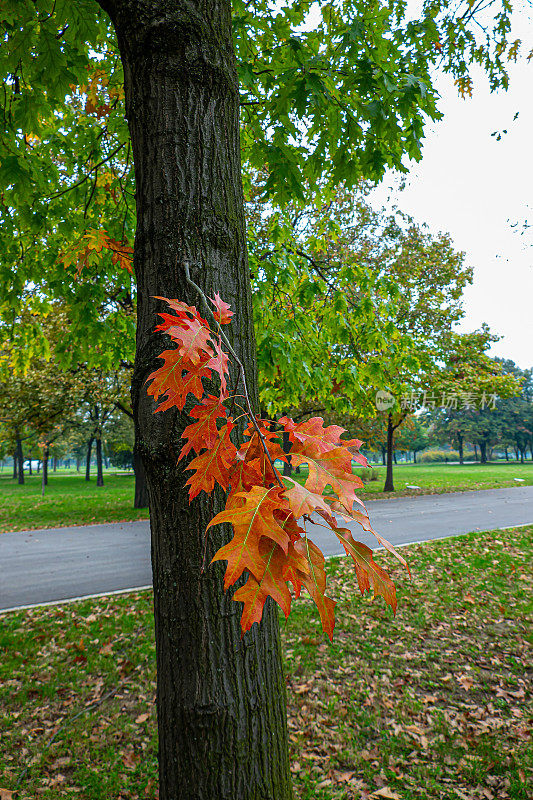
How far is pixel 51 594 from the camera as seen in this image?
674 centimetres

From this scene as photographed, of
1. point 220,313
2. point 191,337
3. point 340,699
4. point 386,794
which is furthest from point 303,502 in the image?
point 340,699

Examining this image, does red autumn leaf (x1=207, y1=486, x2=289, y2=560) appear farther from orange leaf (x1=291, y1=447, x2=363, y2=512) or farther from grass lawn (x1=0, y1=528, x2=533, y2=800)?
grass lawn (x1=0, y1=528, x2=533, y2=800)

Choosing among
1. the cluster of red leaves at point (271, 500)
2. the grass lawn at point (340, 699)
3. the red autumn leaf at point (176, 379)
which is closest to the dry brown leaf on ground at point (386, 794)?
the grass lawn at point (340, 699)

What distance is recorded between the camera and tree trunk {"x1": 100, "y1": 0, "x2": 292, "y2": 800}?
1.56 m

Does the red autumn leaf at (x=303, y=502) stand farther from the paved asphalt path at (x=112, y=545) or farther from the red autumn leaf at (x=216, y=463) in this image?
the paved asphalt path at (x=112, y=545)

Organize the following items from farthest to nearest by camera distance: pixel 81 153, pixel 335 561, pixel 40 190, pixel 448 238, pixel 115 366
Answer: pixel 448 238
pixel 335 561
pixel 115 366
pixel 81 153
pixel 40 190

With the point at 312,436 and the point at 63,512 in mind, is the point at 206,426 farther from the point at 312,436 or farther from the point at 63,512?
the point at 63,512

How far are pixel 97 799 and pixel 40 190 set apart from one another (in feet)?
15.0

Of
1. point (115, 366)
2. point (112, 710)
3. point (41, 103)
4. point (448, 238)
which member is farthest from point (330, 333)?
point (448, 238)

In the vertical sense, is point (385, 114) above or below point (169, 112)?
above

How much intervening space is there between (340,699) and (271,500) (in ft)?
12.8

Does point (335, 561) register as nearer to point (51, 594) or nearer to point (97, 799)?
point (51, 594)

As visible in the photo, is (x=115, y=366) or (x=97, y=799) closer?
(x=97, y=799)

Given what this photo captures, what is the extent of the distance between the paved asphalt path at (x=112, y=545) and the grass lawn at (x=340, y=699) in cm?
102
